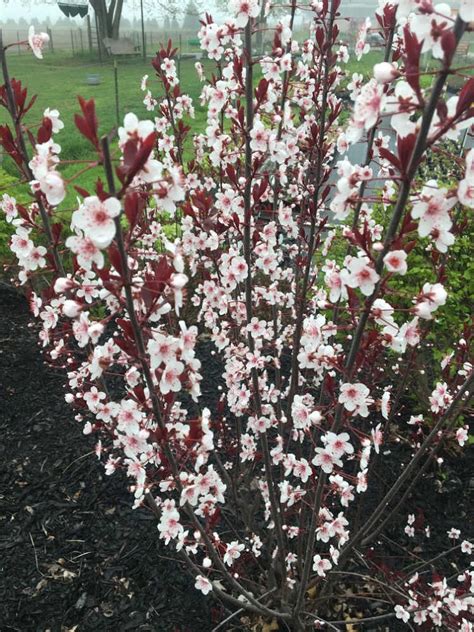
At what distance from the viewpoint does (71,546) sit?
306cm

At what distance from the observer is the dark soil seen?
8.91ft

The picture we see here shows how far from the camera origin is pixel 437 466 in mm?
3635

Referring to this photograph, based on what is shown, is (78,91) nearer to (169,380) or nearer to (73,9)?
(73,9)

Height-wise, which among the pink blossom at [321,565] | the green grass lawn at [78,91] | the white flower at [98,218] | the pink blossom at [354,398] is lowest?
the green grass lawn at [78,91]

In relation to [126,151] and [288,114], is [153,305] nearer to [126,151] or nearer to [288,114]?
[126,151]

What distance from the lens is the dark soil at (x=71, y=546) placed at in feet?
8.91

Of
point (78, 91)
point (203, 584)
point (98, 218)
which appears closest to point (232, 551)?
point (203, 584)

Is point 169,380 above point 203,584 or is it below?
above

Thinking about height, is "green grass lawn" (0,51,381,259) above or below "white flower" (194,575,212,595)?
below

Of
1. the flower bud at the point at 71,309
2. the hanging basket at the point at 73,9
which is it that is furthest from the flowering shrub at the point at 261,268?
the hanging basket at the point at 73,9

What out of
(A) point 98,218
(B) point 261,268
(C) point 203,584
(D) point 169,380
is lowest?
(C) point 203,584

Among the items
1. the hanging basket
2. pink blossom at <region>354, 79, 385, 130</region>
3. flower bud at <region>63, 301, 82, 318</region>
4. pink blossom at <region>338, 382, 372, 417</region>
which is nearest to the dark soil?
pink blossom at <region>338, 382, 372, 417</region>

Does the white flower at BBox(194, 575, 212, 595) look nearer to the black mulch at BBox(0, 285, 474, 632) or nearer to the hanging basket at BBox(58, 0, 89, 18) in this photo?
the black mulch at BBox(0, 285, 474, 632)

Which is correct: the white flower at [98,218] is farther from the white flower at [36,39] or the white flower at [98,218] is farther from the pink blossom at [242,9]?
the white flower at [36,39]
